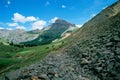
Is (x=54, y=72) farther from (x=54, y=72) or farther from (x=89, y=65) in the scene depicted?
(x=89, y=65)

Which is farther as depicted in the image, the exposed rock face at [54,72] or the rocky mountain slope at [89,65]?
the exposed rock face at [54,72]

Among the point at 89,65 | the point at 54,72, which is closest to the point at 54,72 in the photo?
the point at 54,72

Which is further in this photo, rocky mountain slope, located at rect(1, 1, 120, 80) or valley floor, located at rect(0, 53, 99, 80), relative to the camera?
Answer: valley floor, located at rect(0, 53, 99, 80)

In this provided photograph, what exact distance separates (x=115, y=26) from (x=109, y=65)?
511 inches

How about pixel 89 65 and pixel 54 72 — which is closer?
pixel 54 72

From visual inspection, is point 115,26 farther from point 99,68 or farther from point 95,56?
point 99,68

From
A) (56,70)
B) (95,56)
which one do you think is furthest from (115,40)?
(56,70)

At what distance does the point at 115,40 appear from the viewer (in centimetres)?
3391

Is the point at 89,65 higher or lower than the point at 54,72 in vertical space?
higher

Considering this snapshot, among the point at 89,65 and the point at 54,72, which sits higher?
the point at 89,65

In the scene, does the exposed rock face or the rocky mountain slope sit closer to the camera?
the rocky mountain slope

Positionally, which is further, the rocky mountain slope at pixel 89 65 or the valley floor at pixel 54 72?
the valley floor at pixel 54 72

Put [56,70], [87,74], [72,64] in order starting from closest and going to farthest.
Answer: [87,74] < [56,70] < [72,64]

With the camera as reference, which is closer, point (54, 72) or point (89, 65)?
point (54, 72)
